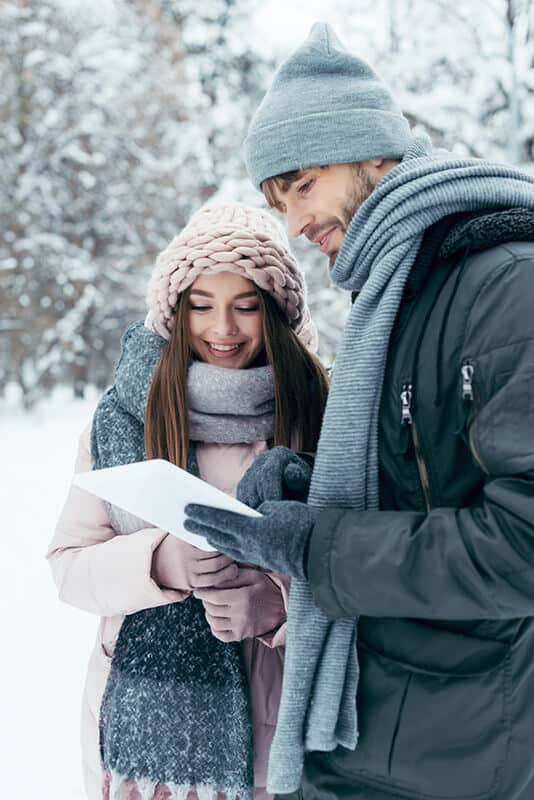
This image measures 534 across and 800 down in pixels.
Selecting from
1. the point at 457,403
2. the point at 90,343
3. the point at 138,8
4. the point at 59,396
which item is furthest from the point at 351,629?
the point at 59,396

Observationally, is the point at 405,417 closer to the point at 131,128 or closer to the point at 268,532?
the point at 268,532

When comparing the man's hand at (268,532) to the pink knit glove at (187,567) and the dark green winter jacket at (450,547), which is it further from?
the pink knit glove at (187,567)

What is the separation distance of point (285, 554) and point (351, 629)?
22cm

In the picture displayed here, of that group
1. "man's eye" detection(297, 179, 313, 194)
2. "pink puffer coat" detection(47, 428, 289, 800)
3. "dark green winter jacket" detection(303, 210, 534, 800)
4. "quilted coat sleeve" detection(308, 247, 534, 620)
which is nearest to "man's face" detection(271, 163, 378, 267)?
"man's eye" detection(297, 179, 313, 194)

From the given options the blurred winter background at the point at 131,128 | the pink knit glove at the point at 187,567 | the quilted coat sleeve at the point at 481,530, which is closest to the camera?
the quilted coat sleeve at the point at 481,530

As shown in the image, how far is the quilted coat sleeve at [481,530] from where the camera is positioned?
1.04 m

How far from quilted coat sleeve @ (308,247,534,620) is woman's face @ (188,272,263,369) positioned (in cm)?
89

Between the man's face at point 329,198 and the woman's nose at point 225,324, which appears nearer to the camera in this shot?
the man's face at point 329,198

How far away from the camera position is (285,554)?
3.87ft

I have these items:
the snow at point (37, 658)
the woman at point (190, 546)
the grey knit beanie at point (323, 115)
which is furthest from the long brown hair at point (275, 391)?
the snow at point (37, 658)

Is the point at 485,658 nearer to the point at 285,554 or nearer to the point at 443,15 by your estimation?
the point at 285,554

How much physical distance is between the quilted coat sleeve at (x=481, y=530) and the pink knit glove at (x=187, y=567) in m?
0.54

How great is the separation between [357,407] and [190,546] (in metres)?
0.63

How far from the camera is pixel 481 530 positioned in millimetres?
1057
